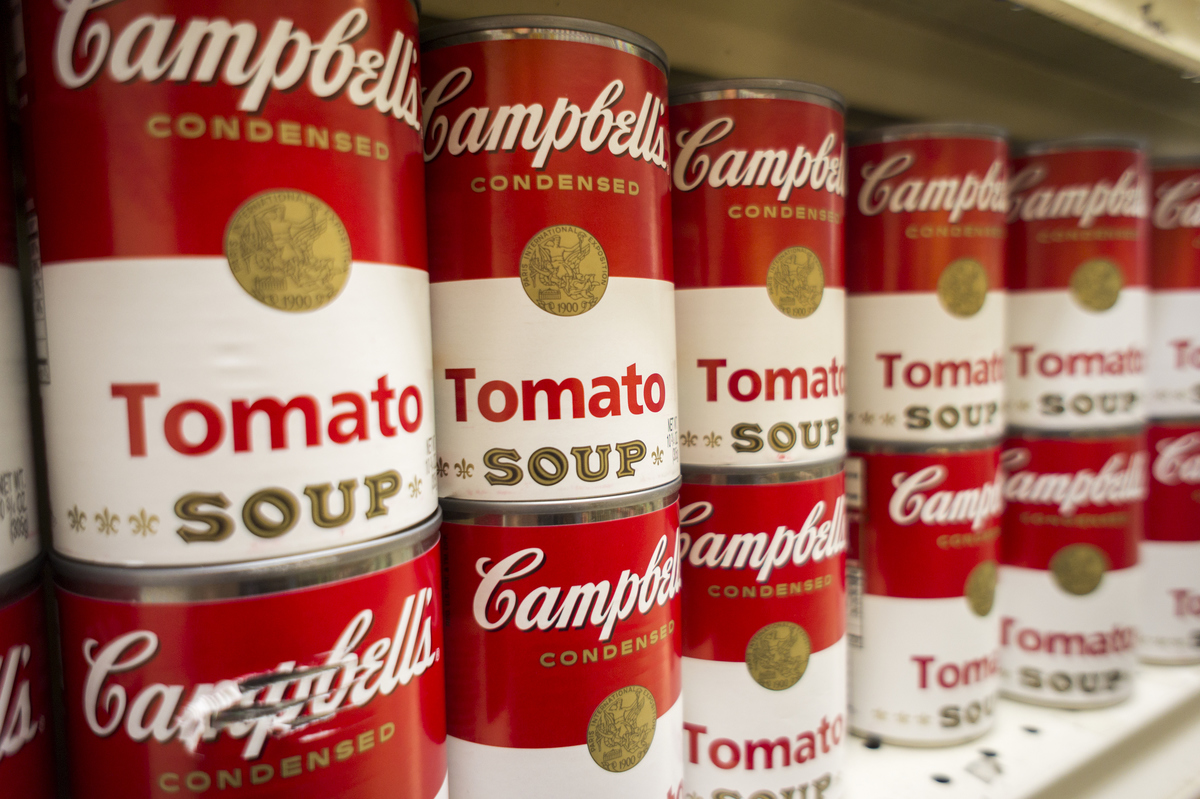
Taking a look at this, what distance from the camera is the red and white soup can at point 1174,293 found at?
1.41m

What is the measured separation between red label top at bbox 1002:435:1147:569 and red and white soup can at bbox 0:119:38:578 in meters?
1.39

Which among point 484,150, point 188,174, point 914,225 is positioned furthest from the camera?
point 914,225

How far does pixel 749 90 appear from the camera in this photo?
0.86 meters

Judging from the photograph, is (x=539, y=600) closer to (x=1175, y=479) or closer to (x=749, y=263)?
(x=749, y=263)

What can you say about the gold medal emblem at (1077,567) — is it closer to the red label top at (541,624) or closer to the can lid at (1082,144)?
the can lid at (1082,144)

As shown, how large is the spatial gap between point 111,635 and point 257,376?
0.23 metres

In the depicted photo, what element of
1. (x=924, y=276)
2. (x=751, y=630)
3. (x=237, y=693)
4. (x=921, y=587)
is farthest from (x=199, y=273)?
(x=921, y=587)

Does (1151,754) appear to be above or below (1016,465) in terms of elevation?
below

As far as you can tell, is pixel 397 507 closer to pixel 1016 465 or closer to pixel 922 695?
pixel 922 695

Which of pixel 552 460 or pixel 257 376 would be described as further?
pixel 552 460

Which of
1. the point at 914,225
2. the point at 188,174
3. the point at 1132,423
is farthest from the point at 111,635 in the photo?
the point at 1132,423

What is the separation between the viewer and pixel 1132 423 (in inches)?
50.3

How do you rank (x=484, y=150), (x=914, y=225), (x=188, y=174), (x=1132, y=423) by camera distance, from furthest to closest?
(x=1132, y=423)
(x=914, y=225)
(x=484, y=150)
(x=188, y=174)

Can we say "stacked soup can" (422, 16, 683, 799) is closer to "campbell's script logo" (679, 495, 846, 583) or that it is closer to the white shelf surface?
"campbell's script logo" (679, 495, 846, 583)
